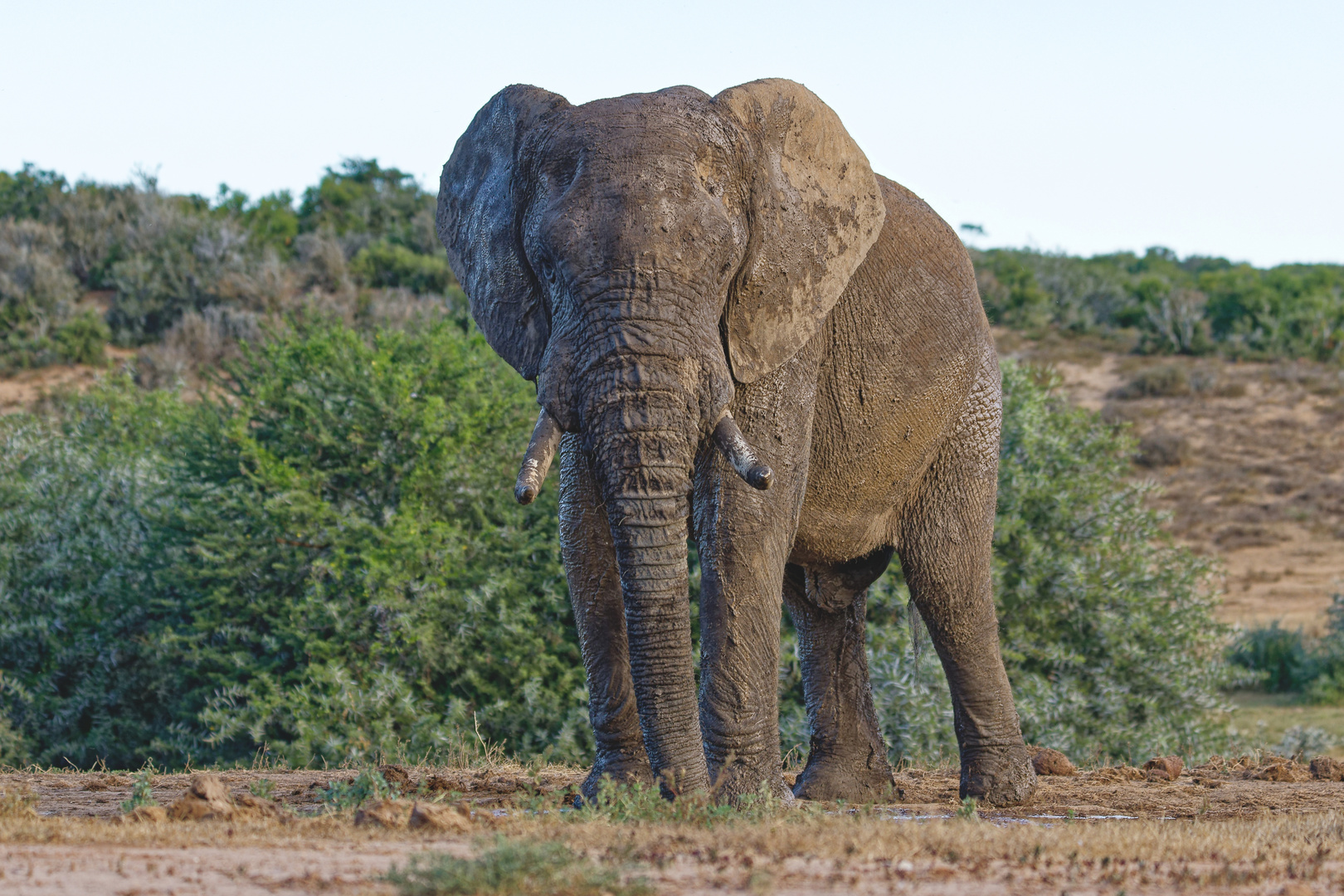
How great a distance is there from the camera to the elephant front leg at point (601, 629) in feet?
19.2

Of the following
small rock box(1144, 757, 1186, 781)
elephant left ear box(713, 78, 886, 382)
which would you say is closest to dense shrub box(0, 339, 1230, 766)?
small rock box(1144, 757, 1186, 781)

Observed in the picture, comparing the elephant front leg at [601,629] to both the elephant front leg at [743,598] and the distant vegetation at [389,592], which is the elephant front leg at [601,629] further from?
the distant vegetation at [389,592]

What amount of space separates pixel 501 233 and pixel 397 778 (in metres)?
2.88

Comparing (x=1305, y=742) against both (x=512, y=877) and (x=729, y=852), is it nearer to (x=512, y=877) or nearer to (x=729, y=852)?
(x=729, y=852)

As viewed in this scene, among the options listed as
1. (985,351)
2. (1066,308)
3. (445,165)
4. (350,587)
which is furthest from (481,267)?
(1066,308)

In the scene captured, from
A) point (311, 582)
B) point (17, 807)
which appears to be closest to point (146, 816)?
point (17, 807)

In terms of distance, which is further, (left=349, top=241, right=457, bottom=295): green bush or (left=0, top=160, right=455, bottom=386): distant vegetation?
(left=349, top=241, right=457, bottom=295): green bush

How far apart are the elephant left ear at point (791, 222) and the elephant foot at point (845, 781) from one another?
8.90ft

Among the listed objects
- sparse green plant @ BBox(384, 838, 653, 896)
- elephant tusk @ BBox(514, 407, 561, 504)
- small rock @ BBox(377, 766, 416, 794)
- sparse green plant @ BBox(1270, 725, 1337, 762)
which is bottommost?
sparse green plant @ BBox(1270, 725, 1337, 762)

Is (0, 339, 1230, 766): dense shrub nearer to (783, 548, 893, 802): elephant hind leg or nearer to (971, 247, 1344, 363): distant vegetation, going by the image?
(783, 548, 893, 802): elephant hind leg

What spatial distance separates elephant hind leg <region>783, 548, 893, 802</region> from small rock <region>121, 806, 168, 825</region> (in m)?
3.46

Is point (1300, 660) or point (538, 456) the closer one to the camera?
point (538, 456)

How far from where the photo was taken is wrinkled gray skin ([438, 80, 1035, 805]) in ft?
16.7

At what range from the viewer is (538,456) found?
5055 mm
